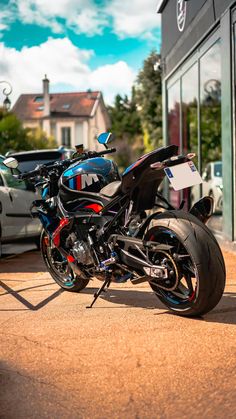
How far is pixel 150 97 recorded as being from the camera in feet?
128

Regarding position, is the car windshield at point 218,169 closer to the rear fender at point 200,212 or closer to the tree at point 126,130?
the rear fender at point 200,212

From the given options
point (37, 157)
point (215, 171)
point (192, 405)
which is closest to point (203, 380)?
point (192, 405)

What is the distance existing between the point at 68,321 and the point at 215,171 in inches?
255

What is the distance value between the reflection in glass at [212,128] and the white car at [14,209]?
9.89 ft

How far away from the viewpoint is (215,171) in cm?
1056

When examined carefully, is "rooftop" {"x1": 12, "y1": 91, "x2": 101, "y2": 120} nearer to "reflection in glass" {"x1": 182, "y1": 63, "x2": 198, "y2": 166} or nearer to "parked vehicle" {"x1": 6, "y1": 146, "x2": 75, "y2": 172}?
"reflection in glass" {"x1": 182, "y1": 63, "x2": 198, "y2": 166}

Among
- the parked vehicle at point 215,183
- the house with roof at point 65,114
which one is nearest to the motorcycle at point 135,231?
the parked vehicle at point 215,183

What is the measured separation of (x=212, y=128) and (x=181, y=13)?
3.48 m

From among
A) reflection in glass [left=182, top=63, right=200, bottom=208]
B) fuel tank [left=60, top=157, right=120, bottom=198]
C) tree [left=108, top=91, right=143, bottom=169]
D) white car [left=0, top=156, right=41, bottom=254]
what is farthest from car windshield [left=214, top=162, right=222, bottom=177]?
tree [left=108, top=91, right=143, bottom=169]

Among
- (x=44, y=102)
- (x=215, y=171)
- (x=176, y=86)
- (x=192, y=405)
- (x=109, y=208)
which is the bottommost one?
(x=192, y=405)

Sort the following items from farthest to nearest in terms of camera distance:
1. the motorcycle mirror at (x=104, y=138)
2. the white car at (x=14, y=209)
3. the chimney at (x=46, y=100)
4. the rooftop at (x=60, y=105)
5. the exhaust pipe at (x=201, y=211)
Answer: the chimney at (x=46, y=100)
the rooftop at (x=60, y=105)
the white car at (x=14, y=209)
the motorcycle mirror at (x=104, y=138)
the exhaust pipe at (x=201, y=211)

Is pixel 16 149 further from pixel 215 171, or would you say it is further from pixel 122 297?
pixel 122 297

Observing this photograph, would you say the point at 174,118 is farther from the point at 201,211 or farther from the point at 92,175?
the point at 201,211

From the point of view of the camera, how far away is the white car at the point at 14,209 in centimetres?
877
